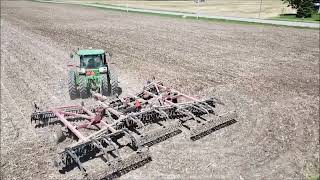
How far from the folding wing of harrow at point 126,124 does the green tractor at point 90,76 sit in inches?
24.4

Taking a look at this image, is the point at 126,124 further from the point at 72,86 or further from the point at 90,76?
the point at 72,86

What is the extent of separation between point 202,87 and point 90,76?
5760 millimetres

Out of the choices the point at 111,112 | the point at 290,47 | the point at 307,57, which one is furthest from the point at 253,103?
the point at 290,47

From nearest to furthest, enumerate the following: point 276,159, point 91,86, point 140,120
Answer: point 276,159 → point 140,120 → point 91,86

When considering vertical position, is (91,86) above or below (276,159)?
above

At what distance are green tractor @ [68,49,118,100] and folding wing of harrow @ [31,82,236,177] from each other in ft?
2.03

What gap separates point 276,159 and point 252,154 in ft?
2.27

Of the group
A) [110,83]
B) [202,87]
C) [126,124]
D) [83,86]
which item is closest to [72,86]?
[83,86]

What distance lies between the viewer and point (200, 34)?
3544 centimetres

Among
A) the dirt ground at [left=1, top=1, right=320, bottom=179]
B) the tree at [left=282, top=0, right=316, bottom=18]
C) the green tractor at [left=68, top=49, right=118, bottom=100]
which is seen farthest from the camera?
the tree at [left=282, top=0, right=316, bottom=18]

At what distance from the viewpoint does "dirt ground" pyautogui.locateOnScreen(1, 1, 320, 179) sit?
33.3ft

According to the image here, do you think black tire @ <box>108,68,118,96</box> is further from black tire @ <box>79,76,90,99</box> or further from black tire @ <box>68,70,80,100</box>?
black tire @ <box>68,70,80,100</box>

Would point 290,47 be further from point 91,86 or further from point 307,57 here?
point 91,86

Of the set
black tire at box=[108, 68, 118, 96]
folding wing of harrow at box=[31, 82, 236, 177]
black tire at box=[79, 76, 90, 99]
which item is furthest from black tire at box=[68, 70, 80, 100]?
black tire at box=[108, 68, 118, 96]
